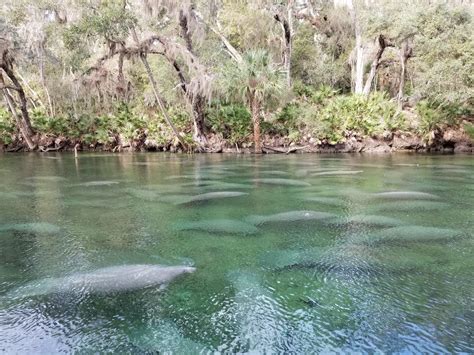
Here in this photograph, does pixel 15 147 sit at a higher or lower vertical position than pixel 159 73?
lower

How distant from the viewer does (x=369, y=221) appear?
7773mm

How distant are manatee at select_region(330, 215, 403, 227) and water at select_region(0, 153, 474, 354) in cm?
2

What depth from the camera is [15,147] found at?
27500mm

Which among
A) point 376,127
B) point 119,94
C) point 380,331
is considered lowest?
point 380,331

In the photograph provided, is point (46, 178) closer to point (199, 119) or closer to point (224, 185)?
point (224, 185)

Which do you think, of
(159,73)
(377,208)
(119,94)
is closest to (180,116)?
(159,73)

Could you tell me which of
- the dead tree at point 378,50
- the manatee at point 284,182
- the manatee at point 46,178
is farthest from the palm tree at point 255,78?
the manatee at point 46,178

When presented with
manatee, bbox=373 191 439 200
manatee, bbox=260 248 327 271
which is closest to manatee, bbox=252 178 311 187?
manatee, bbox=373 191 439 200

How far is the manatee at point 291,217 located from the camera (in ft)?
25.9

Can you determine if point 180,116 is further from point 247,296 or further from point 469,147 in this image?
point 247,296

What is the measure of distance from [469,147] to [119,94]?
2139cm

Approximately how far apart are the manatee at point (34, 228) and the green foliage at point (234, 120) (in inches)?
708

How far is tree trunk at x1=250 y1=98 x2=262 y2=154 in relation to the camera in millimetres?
23375

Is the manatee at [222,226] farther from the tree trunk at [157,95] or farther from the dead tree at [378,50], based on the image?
the dead tree at [378,50]
